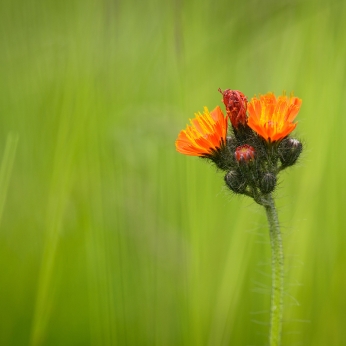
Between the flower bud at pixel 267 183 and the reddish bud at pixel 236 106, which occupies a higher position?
the reddish bud at pixel 236 106

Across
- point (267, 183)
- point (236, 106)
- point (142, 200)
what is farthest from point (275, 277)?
point (142, 200)

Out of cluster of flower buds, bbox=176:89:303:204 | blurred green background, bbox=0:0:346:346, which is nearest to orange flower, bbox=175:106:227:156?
cluster of flower buds, bbox=176:89:303:204

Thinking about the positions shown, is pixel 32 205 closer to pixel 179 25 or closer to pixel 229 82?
pixel 179 25

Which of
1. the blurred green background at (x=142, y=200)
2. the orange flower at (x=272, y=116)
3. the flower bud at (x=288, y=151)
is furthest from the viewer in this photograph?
the blurred green background at (x=142, y=200)

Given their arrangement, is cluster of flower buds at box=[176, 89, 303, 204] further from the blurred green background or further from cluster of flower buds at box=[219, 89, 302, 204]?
the blurred green background

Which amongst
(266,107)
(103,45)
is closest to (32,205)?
(103,45)

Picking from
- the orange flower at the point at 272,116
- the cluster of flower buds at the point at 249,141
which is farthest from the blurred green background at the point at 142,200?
the orange flower at the point at 272,116

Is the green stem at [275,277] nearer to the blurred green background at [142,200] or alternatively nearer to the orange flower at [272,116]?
the orange flower at [272,116]
